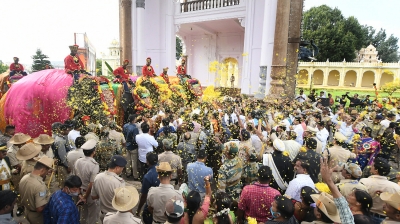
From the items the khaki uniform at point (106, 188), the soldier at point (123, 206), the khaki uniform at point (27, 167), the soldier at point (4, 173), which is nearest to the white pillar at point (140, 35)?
the khaki uniform at point (27, 167)

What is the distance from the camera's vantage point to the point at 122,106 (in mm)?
8539

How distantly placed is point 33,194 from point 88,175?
76 cm

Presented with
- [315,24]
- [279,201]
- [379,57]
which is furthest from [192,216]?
[379,57]

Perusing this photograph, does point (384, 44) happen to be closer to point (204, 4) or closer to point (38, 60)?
point (204, 4)

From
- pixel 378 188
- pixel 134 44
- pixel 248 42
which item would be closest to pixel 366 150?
pixel 378 188

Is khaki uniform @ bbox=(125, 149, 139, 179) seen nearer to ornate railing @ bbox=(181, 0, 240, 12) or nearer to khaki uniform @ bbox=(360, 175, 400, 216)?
khaki uniform @ bbox=(360, 175, 400, 216)

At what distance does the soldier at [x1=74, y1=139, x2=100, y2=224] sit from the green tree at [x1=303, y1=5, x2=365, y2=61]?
34.8m

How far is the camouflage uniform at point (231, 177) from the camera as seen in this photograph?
3438mm

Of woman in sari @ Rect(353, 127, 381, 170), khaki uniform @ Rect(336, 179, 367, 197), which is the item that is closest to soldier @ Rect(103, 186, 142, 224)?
khaki uniform @ Rect(336, 179, 367, 197)

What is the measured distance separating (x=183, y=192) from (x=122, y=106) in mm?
6146

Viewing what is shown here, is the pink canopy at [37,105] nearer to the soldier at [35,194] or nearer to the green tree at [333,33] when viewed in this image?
the soldier at [35,194]

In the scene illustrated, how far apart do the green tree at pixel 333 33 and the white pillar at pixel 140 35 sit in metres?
24.7

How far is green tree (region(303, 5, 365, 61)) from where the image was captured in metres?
32.3

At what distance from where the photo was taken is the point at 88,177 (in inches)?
142
